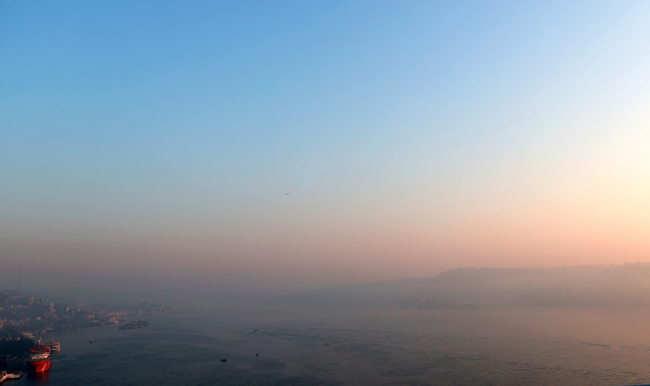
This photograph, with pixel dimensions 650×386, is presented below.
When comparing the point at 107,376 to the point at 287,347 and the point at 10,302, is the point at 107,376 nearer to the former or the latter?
the point at 287,347

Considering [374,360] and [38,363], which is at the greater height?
[38,363]

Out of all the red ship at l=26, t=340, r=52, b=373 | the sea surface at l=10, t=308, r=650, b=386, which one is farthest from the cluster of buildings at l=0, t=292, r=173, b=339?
the red ship at l=26, t=340, r=52, b=373

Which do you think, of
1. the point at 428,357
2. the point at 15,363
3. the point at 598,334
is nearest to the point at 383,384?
the point at 428,357

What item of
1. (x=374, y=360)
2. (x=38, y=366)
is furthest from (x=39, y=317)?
(x=374, y=360)

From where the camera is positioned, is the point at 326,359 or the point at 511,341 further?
the point at 511,341

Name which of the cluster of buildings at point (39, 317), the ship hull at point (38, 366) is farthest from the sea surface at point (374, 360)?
the cluster of buildings at point (39, 317)

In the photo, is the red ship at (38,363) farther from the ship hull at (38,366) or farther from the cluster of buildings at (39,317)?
the cluster of buildings at (39,317)

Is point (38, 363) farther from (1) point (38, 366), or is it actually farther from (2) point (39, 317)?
(2) point (39, 317)

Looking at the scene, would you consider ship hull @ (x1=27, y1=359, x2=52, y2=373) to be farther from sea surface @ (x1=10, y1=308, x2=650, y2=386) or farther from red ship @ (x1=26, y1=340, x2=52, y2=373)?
sea surface @ (x1=10, y1=308, x2=650, y2=386)

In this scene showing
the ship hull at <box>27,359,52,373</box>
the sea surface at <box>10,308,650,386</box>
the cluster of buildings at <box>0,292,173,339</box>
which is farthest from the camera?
the cluster of buildings at <box>0,292,173,339</box>

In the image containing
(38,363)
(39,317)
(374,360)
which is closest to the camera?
(38,363)

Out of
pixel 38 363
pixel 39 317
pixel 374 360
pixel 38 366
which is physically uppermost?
pixel 38 363
